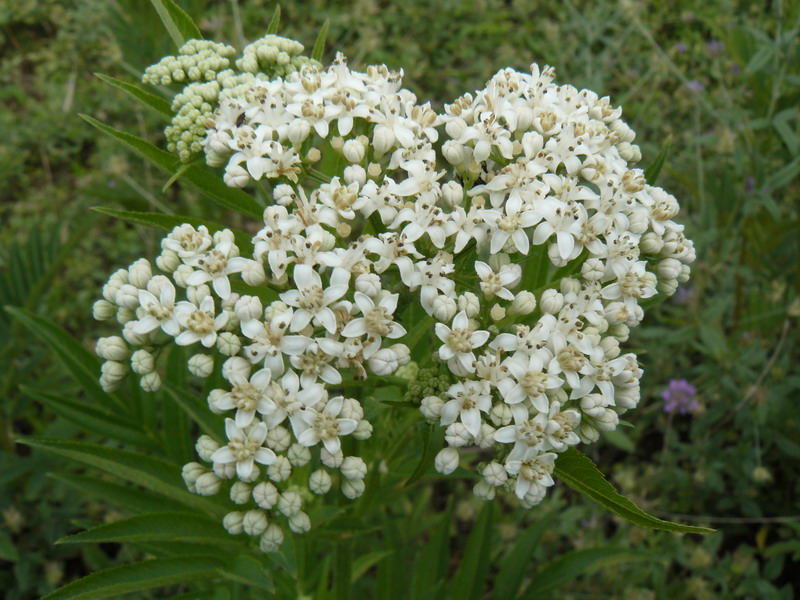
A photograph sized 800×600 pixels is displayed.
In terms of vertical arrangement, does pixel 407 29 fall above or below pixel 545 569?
above

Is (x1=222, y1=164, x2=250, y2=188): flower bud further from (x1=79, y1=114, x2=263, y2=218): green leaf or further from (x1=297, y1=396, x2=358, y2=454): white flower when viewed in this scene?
(x1=297, y1=396, x2=358, y2=454): white flower

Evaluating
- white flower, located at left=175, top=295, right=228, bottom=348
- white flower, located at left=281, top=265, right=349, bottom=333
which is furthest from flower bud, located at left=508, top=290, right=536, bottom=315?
white flower, located at left=175, top=295, right=228, bottom=348

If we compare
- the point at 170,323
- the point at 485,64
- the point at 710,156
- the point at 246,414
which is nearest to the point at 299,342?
the point at 246,414

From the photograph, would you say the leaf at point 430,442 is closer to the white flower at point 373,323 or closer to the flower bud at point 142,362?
the white flower at point 373,323

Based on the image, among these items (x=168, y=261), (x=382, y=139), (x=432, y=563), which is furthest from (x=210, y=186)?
(x=432, y=563)

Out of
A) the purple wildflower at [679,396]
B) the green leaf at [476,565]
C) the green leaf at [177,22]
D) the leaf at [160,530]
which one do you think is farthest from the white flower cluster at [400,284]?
the purple wildflower at [679,396]

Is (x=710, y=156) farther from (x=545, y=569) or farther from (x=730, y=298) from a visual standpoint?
(x=545, y=569)

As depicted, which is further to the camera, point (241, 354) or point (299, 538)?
point (299, 538)
